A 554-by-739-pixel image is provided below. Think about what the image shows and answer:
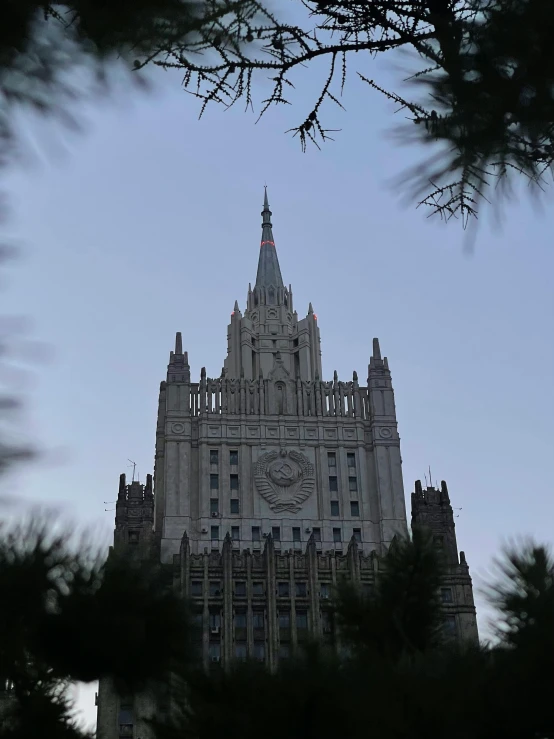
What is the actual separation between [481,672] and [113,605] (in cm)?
283

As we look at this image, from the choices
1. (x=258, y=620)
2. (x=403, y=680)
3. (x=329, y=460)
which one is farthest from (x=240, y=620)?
(x=403, y=680)

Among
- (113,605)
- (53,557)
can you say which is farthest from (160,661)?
(53,557)

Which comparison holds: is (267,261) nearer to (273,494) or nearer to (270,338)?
(270,338)

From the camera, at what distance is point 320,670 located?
23.4 feet

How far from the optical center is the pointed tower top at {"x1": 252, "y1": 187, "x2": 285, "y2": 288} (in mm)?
85188

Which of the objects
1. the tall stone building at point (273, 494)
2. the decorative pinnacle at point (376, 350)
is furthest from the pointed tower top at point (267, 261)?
the decorative pinnacle at point (376, 350)

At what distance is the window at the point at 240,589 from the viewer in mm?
65000

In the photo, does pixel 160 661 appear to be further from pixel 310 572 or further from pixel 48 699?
pixel 310 572

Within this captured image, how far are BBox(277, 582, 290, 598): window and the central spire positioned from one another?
2673 centimetres

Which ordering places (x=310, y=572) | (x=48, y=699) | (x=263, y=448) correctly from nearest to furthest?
(x=48, y=699) < (x=310, y=572) < (x=263, y=448)

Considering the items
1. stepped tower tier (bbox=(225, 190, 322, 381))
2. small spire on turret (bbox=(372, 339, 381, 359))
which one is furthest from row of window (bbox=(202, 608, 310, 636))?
small spire on turret (bbox=(372, 339, 381, 359))

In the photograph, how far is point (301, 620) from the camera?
64.7 meters

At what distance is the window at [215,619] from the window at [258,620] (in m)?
2.00

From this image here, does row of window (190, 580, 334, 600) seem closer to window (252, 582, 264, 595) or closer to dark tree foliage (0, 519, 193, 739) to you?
window (252, 582, 264, 595)
